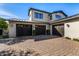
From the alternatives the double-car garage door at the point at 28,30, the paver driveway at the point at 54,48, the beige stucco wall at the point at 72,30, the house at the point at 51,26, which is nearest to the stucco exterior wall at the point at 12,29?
the house at the point at 51,26

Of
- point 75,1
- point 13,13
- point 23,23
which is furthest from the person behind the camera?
point 23,23

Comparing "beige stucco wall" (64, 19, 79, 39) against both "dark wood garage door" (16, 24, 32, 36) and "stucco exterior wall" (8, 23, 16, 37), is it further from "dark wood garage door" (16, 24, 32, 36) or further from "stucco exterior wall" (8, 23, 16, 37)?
"stucco exterior wall" (8, 23, 16, 37)

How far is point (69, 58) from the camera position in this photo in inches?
140

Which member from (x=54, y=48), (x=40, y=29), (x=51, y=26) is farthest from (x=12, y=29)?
(x=54, y=48)

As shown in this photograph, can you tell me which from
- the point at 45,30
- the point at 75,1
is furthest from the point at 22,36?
the point at 75,1

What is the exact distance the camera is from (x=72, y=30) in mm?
6363

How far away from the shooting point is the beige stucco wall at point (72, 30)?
→ 19.5ft

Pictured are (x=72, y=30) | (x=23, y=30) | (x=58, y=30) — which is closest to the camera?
(x=72, y=30)

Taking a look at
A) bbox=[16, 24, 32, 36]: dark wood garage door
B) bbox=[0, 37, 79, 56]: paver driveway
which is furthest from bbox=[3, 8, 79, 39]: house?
bbox=[0, 37, 79, 56]: paver driveway

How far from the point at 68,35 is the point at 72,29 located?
437 mm

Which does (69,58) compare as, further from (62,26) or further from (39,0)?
(62,26)

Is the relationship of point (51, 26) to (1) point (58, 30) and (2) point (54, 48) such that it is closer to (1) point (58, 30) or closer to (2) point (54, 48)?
(1) point (58, 30)

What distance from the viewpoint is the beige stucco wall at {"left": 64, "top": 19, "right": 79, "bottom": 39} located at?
593 centimetres

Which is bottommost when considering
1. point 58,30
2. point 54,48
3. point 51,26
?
point 54,48
